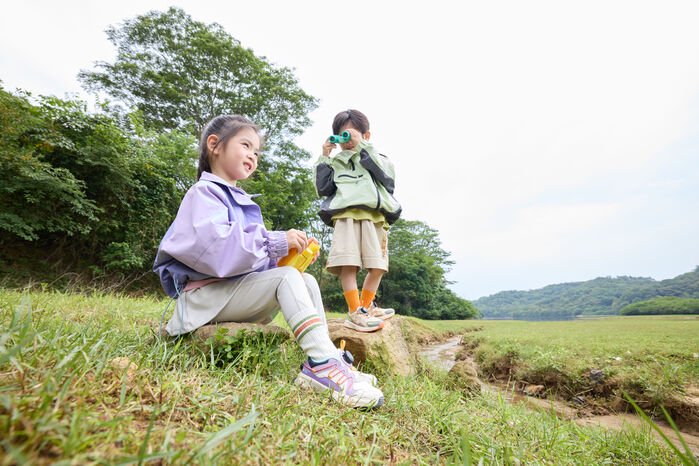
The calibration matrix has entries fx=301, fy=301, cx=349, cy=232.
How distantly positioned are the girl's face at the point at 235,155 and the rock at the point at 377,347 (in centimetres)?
166

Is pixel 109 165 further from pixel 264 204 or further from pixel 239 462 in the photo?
pixel 239 462

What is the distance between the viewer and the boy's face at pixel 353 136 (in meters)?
3.23

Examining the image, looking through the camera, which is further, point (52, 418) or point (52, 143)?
point (52, 143)

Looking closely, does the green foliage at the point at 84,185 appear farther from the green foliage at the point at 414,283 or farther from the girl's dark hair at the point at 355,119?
the green foliage at the point at 414,283

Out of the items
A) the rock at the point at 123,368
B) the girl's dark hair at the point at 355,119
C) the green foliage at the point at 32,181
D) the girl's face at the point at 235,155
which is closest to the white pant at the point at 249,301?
the rock at the point at 123,368

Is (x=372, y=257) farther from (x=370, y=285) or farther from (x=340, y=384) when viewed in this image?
(x=340, y=384)

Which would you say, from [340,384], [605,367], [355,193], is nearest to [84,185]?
[355,193]

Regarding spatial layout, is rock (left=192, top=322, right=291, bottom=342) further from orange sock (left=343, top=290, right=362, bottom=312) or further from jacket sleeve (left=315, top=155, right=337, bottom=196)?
jacket sleeve (left=315, top=155, right=337, bottom=196)

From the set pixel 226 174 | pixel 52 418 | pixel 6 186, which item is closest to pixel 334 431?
pixel 52 418

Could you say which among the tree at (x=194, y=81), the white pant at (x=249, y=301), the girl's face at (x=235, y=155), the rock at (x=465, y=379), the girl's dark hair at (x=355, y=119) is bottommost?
the rock at (x=465, y=379)

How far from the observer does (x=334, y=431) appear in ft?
3.86

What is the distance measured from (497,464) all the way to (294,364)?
132cm

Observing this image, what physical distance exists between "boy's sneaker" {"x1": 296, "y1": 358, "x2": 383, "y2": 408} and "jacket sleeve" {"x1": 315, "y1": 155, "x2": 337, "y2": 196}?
202 cm

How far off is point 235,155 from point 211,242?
29.3 inches
